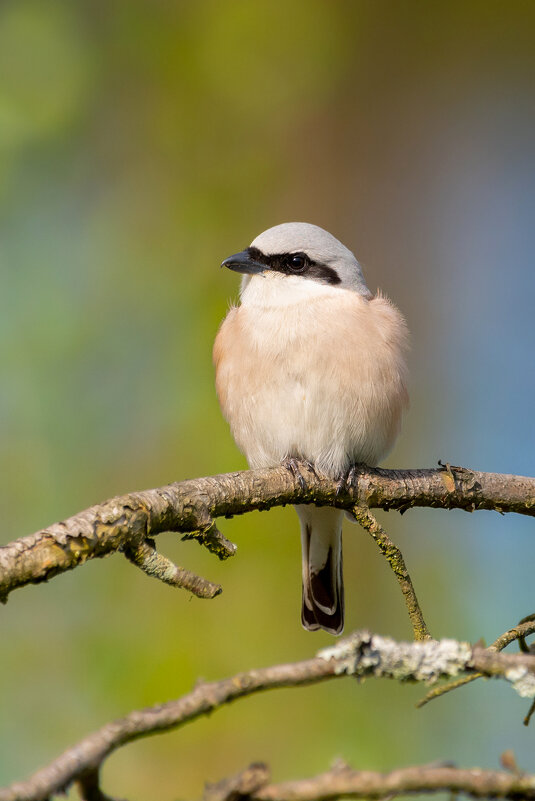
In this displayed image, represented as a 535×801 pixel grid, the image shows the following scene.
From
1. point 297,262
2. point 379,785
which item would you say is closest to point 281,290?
point 297,262

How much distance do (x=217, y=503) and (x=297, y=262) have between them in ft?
5.63

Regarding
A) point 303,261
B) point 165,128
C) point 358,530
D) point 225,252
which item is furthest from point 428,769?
point 165,128

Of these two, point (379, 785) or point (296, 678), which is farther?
point (296, 678)

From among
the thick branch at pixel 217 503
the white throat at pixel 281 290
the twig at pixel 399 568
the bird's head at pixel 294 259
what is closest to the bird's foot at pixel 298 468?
the thick branch at pixel 217 503

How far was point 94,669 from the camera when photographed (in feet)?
13.4

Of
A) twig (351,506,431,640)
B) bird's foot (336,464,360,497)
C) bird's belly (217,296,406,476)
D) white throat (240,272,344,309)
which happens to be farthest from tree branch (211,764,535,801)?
white throat (240,272,344,309)

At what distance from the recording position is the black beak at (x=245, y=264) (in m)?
3.88

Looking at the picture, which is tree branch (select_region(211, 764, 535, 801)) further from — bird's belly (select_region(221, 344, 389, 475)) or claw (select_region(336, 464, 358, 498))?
bird's belly (select_region(221, 344, 389, 475))

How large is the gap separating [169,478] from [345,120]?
2.83 metres

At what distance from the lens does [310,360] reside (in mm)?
3535

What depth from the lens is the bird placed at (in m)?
3.53

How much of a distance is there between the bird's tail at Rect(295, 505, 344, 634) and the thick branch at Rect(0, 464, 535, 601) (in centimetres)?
93

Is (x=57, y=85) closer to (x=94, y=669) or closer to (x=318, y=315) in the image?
(x=318, y=315)

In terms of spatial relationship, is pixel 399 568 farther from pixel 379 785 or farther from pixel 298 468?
pixel 379 785
